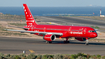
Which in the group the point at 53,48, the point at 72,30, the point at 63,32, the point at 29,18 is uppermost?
the point at 29,18

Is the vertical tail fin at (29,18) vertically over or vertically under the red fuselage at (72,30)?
over

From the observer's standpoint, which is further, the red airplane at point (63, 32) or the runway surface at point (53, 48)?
the red airplane at point (63, 32)

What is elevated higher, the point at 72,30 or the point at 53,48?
the point at 72,30

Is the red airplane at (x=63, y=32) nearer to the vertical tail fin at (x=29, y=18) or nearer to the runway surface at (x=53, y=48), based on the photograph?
the vertical tail fin at (x=29, y=18)

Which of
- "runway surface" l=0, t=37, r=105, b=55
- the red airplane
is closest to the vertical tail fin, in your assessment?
the red airplane

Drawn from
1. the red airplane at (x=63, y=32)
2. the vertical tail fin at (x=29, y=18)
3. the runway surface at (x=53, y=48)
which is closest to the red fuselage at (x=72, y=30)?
the red airplane at (x=63, y=32)

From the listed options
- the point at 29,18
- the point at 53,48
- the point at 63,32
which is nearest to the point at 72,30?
the point at 63,32

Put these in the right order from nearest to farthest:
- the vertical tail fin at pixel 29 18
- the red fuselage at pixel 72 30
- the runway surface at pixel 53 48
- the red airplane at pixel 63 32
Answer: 1. the runway surface at pixel 53 48
2. the red fuselage at pixel 72 30
3. the red airplane at pixel 63 32
4. the vertical tail fin at pixel 29 18

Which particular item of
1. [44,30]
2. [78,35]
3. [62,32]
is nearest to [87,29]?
[78,35]

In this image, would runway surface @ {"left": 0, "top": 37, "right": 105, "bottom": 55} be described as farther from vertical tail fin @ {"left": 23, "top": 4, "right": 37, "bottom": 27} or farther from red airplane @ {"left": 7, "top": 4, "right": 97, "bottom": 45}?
vertical tail fin @ {"left": 23, "top": 4, "right": 37, "bottom": 27}

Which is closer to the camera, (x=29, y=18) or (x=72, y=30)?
(x=72, y=30)

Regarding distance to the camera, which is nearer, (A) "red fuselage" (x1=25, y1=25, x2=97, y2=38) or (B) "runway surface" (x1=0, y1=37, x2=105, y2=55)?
(B) "runway surface" (x1=0, y1=37, x2=105, y2=55)

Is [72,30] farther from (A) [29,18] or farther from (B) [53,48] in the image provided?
(A) [29,18]

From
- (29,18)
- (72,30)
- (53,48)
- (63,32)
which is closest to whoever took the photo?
(53,48)
